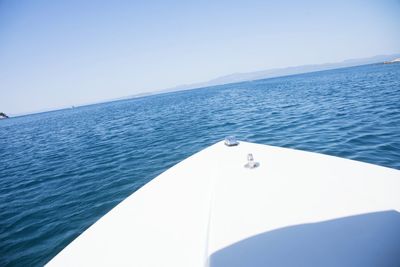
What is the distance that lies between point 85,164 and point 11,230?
155 inches

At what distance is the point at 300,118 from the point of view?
10305 mm

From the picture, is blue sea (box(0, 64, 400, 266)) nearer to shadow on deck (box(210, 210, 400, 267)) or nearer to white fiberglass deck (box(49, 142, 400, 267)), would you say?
white fiberglass deck (box(49, 142, 400, 267))

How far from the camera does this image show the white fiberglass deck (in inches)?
53.7

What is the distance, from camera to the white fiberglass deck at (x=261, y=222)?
136 centimetres

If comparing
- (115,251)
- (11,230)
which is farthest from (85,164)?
(115,251)

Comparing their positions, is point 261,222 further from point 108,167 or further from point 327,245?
point 108,167

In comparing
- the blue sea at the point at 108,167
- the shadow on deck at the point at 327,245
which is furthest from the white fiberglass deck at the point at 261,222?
the blue sea at the point at 108,167

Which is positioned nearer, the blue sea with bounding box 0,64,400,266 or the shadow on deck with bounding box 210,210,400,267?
the shadow on deck with bounding box 210,210,400,267

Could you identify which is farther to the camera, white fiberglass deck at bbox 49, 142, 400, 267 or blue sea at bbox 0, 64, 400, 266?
blue sea at bbox 0, 64, 400, 266

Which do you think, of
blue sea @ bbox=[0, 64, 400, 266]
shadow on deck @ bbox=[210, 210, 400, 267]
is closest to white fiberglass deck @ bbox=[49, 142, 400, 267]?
shadow on deck @ bbox=[210, 210, 400, 267]

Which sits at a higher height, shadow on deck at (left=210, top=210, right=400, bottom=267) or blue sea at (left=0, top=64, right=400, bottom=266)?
shadow on deck at (left=210, top=210, right=400, bottom=267)

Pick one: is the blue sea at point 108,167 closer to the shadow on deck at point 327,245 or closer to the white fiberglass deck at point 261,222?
the white fiberglass deck at point 261,222

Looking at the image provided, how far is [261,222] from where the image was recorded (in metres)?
1.68

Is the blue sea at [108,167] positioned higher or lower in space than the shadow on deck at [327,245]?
lower
